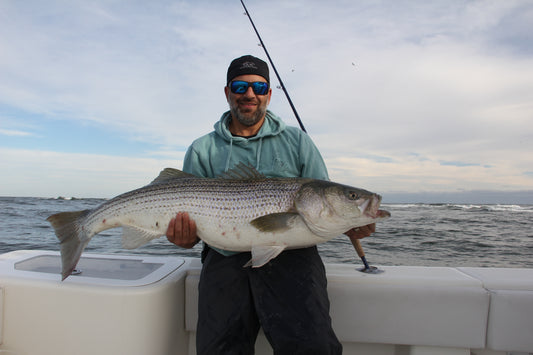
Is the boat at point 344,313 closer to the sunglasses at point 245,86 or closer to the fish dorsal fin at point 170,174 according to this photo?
the fish dorsal fin at point 170,174

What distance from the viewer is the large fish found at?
2.87m

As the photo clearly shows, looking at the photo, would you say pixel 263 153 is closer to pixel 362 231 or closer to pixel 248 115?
pixel 248 115

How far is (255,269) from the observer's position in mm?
3031

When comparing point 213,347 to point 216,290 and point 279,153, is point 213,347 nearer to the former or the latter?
point 216,290

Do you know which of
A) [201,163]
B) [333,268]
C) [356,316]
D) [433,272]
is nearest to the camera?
[356,316]

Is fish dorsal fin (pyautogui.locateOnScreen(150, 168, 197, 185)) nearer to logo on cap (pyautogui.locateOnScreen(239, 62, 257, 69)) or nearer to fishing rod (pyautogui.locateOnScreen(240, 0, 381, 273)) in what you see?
logo on cap (pyautogui.locateOnScreen(239, 62, 257, 69))

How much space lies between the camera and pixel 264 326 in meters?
2.71

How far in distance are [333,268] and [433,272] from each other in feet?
3.19

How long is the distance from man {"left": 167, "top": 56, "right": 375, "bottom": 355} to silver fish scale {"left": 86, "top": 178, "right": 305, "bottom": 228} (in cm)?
18

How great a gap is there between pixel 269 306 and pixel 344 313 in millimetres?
799

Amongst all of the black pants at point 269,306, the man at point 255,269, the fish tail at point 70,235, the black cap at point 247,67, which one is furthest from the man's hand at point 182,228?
the black cap at point 247,67

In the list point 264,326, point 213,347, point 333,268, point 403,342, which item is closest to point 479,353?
point 403,342

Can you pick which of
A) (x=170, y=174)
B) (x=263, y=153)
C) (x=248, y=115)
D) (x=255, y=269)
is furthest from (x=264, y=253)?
(x=248, y=115)

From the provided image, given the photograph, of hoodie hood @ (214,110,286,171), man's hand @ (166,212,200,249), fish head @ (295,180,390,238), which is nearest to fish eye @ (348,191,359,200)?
fish head @ (295,180,390,238)
